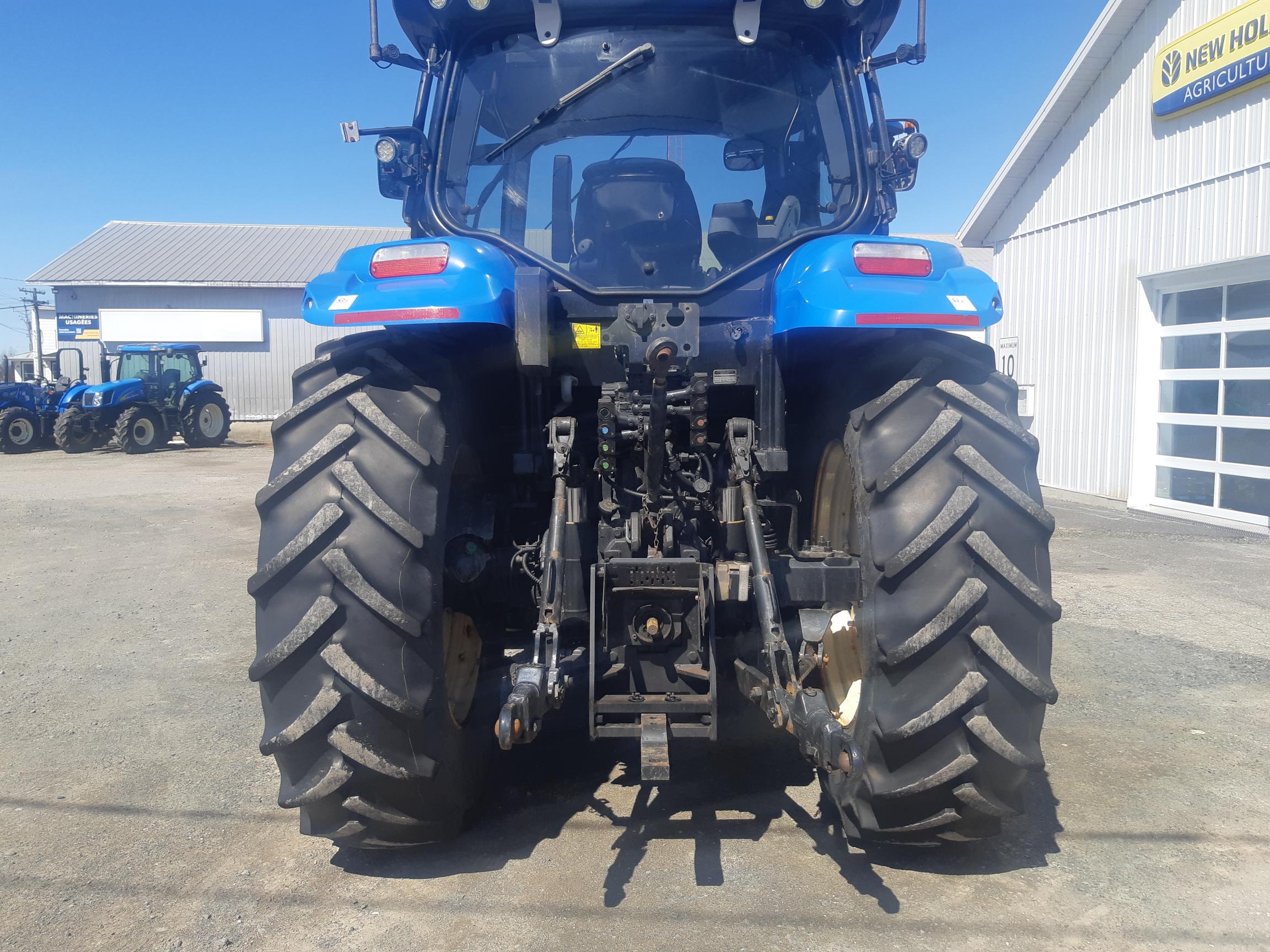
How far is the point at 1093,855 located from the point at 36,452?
2297 centimetres

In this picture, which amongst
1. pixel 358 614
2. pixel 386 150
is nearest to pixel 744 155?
pixel 386 150

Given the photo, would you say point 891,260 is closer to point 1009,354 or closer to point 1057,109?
point 1057,109

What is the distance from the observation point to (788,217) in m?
3.51

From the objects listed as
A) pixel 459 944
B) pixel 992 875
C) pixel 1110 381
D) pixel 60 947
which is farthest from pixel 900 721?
pixel 1110 381

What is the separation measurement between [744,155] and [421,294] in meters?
1.51

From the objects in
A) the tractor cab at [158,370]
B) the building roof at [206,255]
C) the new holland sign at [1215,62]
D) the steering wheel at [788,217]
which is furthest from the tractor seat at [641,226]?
the building roof at [206,255]

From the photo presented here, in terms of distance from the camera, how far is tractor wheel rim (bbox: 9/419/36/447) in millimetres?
20219

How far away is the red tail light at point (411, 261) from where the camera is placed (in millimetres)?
2650

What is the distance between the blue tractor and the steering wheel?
0.05 ft

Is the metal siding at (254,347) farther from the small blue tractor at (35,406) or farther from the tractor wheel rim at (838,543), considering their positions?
the tractor wheel rim at (838,543)

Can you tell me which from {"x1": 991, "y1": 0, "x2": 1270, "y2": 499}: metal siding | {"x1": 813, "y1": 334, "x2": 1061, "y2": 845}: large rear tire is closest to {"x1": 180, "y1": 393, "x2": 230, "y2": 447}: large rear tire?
{"x1": 991, "y1": 0, "x2": 1270, "y2": 499}: metal siding

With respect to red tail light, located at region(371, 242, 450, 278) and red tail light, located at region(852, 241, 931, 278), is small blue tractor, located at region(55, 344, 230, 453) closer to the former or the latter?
red tail light, located at region(371, 242, 450, 278)

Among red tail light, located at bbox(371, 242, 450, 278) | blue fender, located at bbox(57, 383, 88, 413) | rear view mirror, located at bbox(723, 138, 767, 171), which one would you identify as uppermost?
rear view mirror, located at bbox(723, 138, 767, 171)

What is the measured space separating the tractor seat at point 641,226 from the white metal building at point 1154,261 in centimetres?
769
